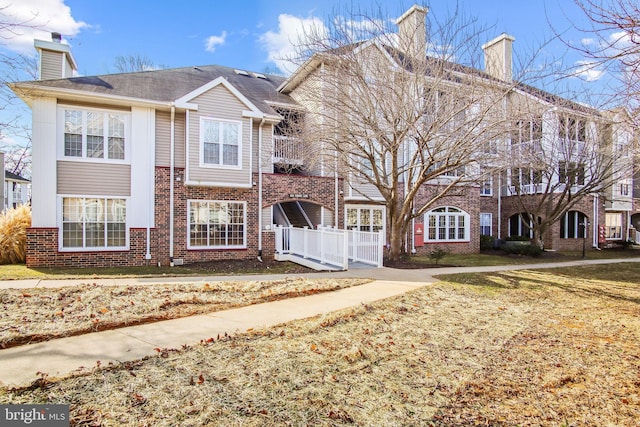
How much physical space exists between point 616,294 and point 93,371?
11039 millimetres

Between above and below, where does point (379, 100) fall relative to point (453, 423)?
above

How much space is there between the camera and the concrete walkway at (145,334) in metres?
4.02

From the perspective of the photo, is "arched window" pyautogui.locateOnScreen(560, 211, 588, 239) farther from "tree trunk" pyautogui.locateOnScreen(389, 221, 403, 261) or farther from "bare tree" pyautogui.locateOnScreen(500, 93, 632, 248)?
"tree trunk" pyautogui.locateOnScreen(389, 221, 403, 261)

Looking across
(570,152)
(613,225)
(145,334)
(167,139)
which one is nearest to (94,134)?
(167,139)

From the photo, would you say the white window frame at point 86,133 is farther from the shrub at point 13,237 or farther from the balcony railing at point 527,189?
the balcony railing at point 527,189

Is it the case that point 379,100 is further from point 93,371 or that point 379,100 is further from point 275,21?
point 93,371

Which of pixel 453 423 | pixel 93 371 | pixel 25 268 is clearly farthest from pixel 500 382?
pixel 25 268

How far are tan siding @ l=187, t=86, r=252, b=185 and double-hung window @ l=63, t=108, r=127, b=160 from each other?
8.08 ft

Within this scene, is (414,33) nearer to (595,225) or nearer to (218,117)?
(218,117)

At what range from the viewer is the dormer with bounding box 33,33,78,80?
593 inches

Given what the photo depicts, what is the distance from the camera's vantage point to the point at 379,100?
38.5 ft

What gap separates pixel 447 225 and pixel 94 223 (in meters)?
15.9

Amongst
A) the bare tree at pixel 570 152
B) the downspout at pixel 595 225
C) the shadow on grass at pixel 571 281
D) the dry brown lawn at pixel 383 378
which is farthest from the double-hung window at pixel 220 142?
the downspout at pixel 595 225

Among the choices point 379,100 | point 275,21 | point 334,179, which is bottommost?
point 334,179
